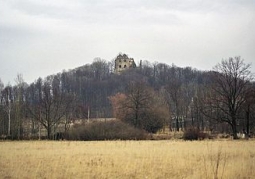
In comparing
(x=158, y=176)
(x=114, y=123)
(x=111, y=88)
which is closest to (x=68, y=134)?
(x=114, y=123)

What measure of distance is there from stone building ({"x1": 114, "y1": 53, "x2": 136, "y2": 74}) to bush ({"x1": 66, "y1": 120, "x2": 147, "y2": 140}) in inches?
4212

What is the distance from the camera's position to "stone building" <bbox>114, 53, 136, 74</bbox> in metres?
156

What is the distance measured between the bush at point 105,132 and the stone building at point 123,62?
107 m

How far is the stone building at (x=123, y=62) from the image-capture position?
15643cm

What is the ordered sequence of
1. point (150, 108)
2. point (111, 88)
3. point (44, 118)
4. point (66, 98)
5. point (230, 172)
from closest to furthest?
point (230, 172), point (44, 118), point (150, 108), point (66, 98), point (111, 88)

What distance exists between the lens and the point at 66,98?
2862 inches

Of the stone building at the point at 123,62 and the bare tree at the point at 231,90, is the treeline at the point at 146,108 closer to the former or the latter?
the bare tree at the point at 231,90

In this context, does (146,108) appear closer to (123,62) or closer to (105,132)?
(105,132)

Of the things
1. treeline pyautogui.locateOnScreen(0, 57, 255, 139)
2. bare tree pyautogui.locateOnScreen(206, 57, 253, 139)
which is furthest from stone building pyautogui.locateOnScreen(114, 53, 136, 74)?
bare tree pyautogui.locateOnScreen(206, 57, 253, 139)

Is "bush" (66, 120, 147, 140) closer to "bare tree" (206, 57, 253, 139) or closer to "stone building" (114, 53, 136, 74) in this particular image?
"bare tree" (206, 57, 253, 139)

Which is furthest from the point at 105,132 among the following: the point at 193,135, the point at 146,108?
the point at 146,108

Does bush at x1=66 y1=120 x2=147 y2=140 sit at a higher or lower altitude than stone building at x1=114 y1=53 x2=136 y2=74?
lower

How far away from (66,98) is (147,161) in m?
55.6

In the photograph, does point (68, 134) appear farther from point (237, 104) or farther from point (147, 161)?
point (147, 161)
